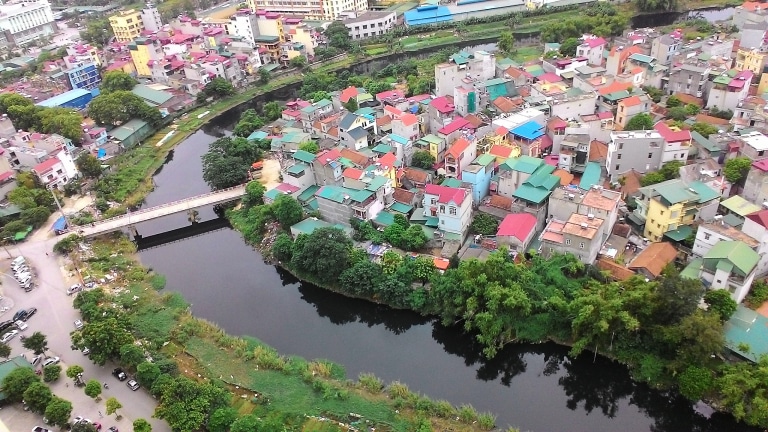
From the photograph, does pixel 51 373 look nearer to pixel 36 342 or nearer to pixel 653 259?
pixel 36 342

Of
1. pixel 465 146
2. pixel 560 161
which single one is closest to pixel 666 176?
pixel 560 161

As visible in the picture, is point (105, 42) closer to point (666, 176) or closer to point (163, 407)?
point (163, 407)

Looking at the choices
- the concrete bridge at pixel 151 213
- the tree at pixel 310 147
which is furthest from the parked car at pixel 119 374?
the tree at pixel 310 147

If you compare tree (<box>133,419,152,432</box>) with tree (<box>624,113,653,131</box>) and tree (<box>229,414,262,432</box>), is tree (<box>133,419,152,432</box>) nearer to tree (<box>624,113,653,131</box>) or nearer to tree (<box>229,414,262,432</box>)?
tree (<box>229,414,262,432</box>)

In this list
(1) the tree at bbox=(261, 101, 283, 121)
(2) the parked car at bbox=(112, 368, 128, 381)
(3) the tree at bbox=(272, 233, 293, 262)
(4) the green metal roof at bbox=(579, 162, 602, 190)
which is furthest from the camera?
(1) the tree at bbox=(261, 101, 283, 121)

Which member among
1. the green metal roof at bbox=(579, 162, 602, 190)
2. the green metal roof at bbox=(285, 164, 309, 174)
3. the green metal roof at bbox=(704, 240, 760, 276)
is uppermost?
the green metal roof at bbox=(285, 164, 309, 174)

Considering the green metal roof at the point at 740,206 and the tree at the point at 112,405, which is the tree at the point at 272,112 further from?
the green metal roof at the point at 740,206

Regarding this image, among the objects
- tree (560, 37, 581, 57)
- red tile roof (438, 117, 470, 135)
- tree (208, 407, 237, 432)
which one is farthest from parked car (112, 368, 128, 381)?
tree (560, 37, 581, 57)
